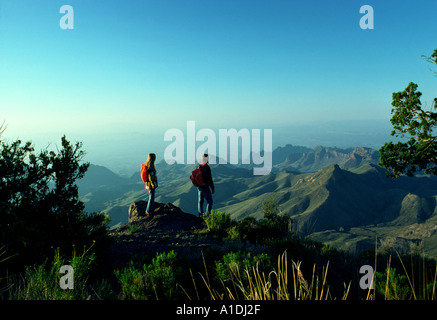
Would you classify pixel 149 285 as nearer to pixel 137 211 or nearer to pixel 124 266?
pixel 124 266

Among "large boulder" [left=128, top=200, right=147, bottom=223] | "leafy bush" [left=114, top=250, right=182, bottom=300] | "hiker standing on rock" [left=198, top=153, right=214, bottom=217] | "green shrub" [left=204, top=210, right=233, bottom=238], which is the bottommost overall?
"large boulder" [left=128, top=200, right=147, bottom=223]

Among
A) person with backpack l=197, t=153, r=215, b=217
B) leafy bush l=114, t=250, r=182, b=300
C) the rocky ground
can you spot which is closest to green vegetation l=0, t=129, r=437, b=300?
leafy bush l=114, t=250, r=182, b=300

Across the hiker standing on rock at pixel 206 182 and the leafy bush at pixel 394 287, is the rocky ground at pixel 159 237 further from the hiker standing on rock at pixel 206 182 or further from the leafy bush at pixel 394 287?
the leafy bush at pixel 394 287

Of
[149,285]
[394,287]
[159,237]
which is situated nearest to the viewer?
[394,287]

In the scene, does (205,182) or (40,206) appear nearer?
(40,206)

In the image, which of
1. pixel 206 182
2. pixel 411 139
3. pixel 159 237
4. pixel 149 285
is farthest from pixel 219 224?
pixel 411 139

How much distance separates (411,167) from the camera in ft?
41.3

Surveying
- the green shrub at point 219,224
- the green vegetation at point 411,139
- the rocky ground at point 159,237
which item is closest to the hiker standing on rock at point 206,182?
the rocky ground at point 159,237

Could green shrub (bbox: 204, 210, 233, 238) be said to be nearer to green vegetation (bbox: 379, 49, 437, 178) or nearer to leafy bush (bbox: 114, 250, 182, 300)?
leafy bush (bbox: 114, 250, 182, 300)
